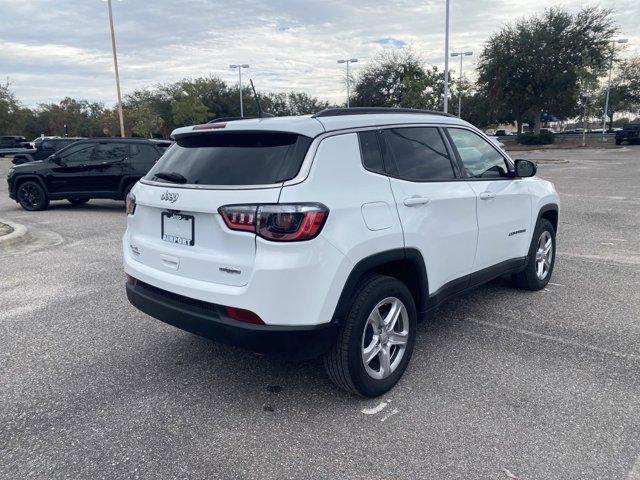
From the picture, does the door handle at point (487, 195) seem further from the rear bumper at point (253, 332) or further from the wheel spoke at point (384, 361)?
the rear bumper at point (253, 332)

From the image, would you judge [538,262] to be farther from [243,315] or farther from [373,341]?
[243,315]

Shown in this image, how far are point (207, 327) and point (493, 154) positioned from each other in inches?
118

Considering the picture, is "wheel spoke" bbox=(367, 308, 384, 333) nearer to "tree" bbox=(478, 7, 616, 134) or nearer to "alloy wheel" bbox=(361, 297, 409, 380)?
"alloy wheel" bbox=(361, 297, 409, 380)

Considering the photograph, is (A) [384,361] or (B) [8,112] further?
(B) [8,112]

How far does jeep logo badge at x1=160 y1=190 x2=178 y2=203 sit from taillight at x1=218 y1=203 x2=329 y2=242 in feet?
2.08

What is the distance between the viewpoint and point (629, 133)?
128 ft

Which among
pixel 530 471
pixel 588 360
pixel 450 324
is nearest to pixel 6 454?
pixel 530 471

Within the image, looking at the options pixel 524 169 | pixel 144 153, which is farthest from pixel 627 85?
pixel 524 169

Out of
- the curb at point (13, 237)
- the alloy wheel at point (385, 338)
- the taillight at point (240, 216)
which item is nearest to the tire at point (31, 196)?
the curb at point (13, 237)

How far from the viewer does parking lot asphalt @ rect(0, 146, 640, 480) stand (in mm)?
2637

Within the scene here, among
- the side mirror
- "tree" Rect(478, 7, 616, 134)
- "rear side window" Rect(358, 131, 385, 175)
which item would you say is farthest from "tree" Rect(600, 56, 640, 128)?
"rear side window" Rect(358, 131, 385, 175)

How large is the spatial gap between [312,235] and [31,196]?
11510mm

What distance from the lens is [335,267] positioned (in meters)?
2.82

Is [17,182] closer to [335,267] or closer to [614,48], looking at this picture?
[335,267]
